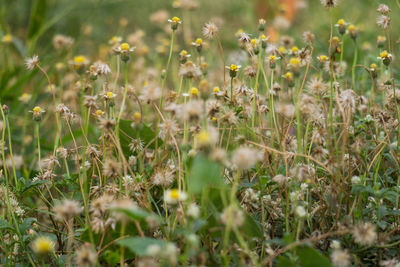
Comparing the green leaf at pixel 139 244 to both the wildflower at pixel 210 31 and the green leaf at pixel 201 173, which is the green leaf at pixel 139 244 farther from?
the wildflower at pixel 210 31

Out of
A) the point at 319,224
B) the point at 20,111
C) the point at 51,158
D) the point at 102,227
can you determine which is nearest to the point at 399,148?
the point at 319,224

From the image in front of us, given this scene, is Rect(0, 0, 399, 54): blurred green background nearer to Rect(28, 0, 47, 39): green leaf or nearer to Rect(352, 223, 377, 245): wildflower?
Rect(28, 0, 47, 39): green leaf

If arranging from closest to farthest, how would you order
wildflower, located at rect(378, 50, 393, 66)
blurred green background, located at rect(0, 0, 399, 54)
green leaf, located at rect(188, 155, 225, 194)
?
green leaf, located at rect(188, 155, 225, 194) → wildflower, located at rect(378, 50, 393, 66) → blurred green background, located at rect(0, 0, 399, 54)

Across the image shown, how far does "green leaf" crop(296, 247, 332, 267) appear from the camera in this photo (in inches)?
31.8

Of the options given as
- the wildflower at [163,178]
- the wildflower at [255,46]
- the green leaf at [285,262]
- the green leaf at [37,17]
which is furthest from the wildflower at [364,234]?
the green leaf at [37,17]

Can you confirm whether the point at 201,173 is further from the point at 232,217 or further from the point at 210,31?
the point at 210,31

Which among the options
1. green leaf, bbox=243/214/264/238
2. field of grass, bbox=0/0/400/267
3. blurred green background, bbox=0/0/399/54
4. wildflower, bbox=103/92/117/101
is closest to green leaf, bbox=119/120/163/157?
field of grass, bbox=0/0/400/267

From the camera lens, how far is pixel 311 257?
2.68 ft

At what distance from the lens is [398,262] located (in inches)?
34.4

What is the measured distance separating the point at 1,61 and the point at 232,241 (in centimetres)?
213

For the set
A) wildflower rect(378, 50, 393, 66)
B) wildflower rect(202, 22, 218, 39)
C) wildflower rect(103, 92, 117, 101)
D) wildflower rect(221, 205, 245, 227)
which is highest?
wildflower rect(202, 22, 218, 39)

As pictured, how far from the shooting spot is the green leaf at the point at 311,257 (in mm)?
807

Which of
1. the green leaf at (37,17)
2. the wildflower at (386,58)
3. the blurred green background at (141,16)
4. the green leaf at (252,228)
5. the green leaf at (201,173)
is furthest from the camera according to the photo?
the blurred green background at (141,16)

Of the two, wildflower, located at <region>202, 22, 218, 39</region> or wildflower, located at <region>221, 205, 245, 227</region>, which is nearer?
wildflower, located at <region>221, 205, 245, 227</region>
